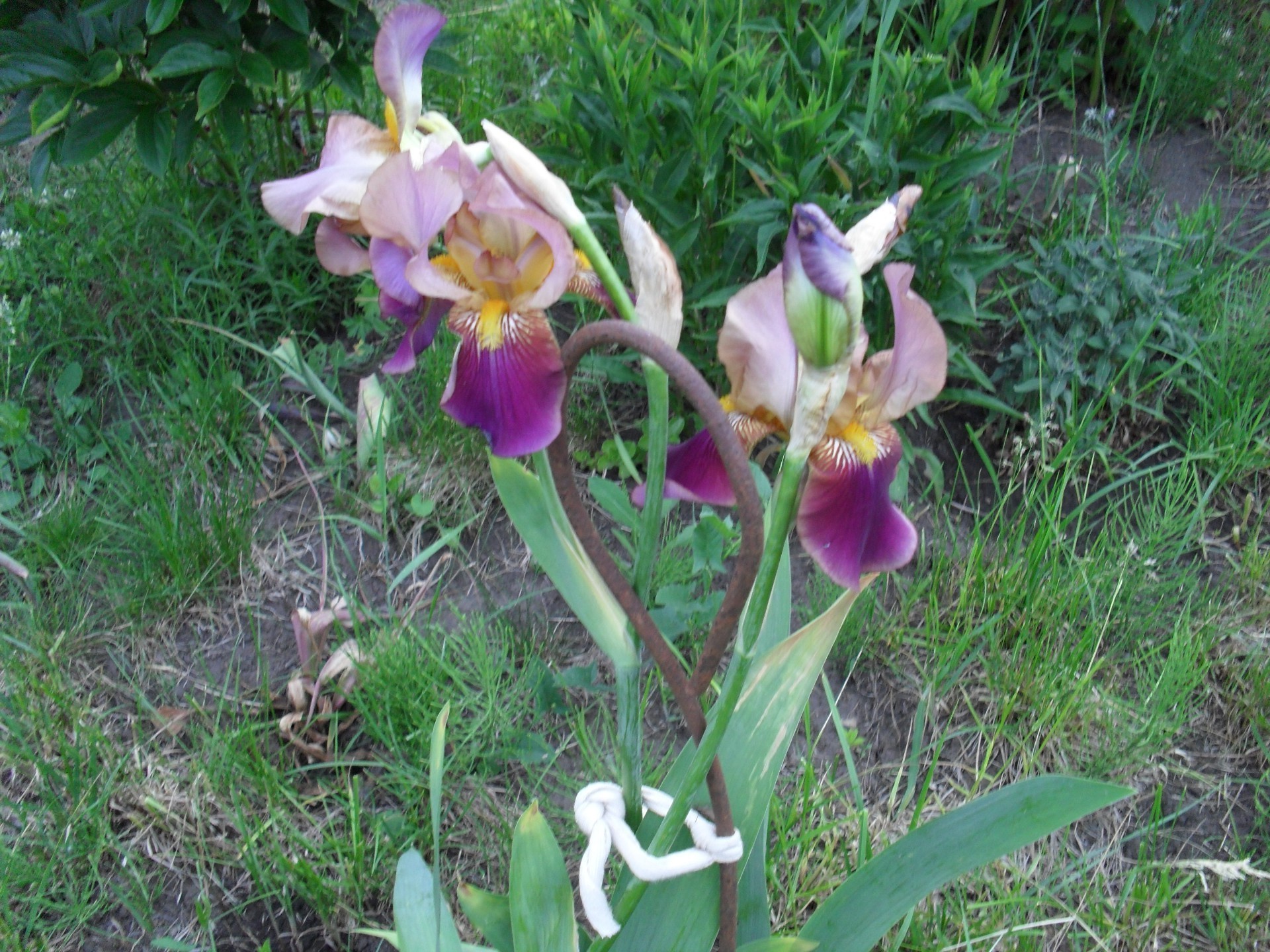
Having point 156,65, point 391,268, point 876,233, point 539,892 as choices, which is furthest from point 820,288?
point 156,65

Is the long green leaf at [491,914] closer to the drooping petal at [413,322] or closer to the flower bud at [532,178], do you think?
the drooping petal at [413,322]

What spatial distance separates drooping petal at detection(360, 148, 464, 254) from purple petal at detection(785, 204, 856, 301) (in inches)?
11.7

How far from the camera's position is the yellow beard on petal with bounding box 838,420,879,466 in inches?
34.7

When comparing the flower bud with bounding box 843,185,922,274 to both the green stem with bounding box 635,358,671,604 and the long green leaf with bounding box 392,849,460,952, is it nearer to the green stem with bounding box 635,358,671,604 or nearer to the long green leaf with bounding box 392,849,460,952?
the green stem with bounding box 635,358,671,604

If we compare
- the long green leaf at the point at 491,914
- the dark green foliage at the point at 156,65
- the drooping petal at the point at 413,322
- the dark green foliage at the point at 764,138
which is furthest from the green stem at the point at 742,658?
the dark green foliage at the point at 156,65

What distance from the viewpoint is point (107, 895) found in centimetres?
150

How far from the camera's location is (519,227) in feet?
2.89

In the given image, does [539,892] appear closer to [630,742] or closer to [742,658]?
[630,742]

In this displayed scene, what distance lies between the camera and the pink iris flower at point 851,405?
0.86m

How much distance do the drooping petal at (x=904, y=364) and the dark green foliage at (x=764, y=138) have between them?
0.88 m

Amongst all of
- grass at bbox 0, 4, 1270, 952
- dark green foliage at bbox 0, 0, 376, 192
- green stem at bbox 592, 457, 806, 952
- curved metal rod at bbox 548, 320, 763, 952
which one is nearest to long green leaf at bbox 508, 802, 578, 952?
green stem at bbox 592, 457, 806, 952

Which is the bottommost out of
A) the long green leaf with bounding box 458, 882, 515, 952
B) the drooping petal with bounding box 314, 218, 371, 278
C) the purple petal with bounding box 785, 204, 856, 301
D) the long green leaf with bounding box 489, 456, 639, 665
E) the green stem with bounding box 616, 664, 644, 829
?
the long green leaf with bounding box 458, 882, 515, 952

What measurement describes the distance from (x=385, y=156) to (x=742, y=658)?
1.93 feet

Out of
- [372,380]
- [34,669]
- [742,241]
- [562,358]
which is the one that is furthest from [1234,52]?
[34,669]
